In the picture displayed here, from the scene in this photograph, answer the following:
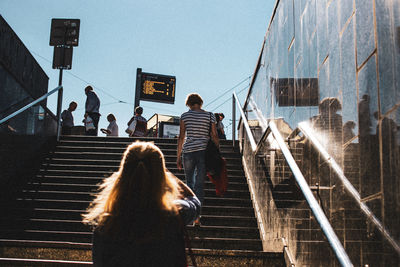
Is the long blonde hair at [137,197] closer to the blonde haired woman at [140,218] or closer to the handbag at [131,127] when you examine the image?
the blonde haired woman at [140,218]

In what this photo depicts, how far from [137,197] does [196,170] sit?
3.25 meters

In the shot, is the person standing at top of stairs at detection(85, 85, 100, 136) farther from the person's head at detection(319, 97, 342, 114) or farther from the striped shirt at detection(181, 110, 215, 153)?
the person's head at detection(319, 97, 342, 114)

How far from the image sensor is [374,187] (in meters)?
2.33

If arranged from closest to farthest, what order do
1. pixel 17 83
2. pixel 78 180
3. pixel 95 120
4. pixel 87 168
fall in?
pixel 78 180, pixel 87 168, pixel 17 83, pixel 95 120

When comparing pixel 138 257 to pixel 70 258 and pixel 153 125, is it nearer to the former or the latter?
pixel 70 258

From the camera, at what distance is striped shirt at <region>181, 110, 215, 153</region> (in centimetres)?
506

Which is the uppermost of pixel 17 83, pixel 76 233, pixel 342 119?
pixel 17 83

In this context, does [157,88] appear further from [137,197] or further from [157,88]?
[137,197]

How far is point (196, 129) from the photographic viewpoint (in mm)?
5094

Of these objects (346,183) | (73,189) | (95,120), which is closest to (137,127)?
(95,120)

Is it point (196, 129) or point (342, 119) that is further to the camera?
point (196, 129)

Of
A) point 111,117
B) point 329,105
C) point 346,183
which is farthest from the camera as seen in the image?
point 111,117

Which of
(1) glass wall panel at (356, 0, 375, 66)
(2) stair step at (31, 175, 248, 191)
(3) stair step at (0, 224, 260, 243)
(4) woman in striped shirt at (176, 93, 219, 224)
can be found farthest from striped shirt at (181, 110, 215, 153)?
(1) glass wall panel at (356, 0, 375, 66)

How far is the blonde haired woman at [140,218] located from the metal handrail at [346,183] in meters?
0.91
